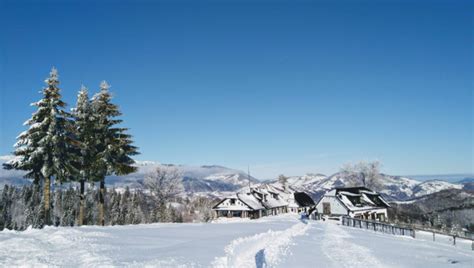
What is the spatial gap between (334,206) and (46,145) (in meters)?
49.3

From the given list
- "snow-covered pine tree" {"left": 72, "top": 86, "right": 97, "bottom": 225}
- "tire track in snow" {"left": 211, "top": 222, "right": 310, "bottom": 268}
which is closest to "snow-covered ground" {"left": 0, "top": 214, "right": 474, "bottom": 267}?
"tire track in snow" {"left": 211, "top": 222, "right": 310, "bottom": 268}

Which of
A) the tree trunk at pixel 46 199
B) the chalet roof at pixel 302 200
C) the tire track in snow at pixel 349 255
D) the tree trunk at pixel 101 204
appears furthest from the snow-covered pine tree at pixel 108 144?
the chalet roof at pixel 302 200

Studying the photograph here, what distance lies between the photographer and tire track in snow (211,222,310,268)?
14.3 meters

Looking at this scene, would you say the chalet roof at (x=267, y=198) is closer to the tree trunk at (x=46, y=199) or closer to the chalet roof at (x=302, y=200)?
the chalet roof at (x=302, y=200)

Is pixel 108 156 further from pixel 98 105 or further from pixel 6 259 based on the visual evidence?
pixel 6 259

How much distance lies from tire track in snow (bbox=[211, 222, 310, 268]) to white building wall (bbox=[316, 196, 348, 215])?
122ft

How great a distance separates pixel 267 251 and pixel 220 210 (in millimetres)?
53841

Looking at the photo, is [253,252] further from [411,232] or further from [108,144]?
[411,232]

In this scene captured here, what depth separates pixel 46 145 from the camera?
26391 millimetres

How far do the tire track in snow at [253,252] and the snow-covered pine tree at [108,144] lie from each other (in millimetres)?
16497

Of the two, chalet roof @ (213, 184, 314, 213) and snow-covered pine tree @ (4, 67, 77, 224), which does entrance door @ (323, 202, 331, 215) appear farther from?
snow-covered pine tree @ (4, 67, 77, 224)

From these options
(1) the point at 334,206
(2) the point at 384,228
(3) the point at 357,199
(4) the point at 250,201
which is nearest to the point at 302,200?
(4) the point at 250,201

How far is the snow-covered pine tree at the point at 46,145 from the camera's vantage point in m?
26.1

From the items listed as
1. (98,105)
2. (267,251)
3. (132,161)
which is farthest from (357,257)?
(98,105)
